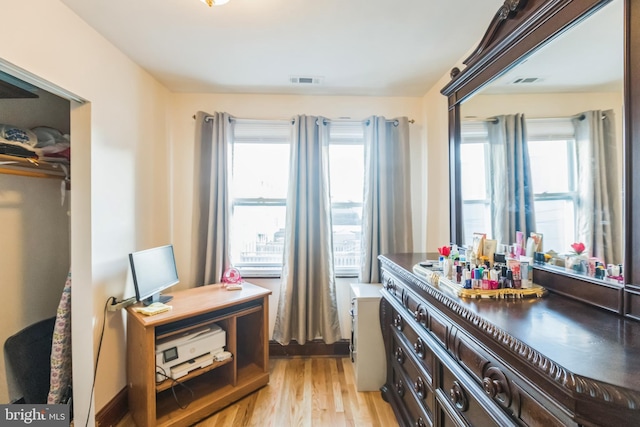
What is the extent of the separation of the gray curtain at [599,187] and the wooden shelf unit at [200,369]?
188 cm

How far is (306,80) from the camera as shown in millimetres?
2234

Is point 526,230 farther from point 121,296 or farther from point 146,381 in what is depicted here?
point 121,296

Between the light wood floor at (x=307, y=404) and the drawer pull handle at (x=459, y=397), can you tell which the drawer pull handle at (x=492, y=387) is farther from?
the light wood floor at (x=307, y=404)

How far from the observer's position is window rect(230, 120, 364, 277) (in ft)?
8.40

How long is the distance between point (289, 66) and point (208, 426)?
8.27 feet

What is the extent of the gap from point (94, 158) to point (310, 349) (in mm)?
2239

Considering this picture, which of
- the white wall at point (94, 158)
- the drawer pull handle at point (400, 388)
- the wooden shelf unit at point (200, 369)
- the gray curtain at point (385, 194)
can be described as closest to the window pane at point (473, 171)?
the gray curtain at point (385, 194)

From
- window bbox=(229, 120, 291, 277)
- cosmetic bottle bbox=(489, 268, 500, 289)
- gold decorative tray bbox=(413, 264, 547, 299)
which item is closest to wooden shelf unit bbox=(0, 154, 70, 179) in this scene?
window bbox=(229, 120, 291, 277)

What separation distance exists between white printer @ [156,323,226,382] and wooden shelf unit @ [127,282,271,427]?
5cm

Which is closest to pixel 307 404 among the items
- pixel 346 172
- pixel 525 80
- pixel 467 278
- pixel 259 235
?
pixel 259 235

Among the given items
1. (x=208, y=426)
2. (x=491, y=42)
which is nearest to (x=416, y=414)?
(x=208, y=426)

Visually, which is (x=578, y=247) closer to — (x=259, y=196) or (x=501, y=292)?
(x=501, y=292)

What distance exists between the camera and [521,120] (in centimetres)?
121

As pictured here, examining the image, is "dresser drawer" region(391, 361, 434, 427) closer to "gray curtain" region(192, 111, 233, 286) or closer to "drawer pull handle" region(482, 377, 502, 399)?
"drawer pull handle" region(482, 377, 502, 399)
